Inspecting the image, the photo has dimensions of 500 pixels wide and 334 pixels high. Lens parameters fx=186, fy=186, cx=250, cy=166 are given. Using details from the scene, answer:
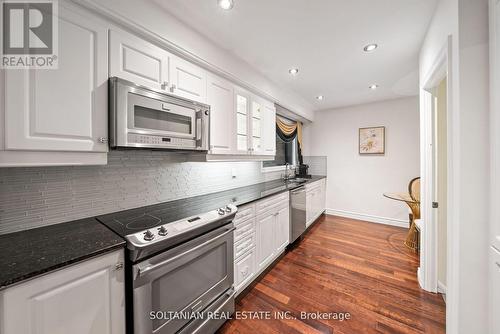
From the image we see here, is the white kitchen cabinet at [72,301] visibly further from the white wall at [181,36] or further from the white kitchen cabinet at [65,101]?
the white wall at [181,36]

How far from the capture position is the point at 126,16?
1.21 meters

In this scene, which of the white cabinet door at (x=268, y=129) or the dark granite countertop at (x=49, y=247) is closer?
the dark granite countertop at (x=49, y=247)

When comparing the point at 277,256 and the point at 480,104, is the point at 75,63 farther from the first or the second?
the point at 277,256

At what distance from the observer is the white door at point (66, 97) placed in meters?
0.88

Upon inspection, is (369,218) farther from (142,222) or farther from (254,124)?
(142,222)

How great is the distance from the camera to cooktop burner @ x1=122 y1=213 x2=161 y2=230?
3.86 ft

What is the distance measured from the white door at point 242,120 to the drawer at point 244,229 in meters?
0.81

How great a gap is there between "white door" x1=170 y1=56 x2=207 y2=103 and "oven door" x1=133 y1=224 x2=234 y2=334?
1.18 metres

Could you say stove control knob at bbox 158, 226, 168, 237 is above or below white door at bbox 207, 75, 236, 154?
below

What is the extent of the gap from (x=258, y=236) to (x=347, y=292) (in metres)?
1.06

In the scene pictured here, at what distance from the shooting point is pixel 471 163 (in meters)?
1.01

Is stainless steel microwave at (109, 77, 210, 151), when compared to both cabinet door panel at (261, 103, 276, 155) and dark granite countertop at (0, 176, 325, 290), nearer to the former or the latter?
dark granite countertop at (0, 176, 325, 290)

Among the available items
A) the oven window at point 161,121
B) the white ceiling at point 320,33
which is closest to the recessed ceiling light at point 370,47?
the white ceiling at point 320,33

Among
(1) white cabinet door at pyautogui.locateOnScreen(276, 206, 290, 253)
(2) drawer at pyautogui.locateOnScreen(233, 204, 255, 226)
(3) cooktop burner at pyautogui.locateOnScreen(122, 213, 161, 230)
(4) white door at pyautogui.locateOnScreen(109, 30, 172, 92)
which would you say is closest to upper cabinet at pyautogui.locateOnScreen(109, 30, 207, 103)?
(4) white door at pyautogui.locateOnScreen(109, 30, 172, 92)
